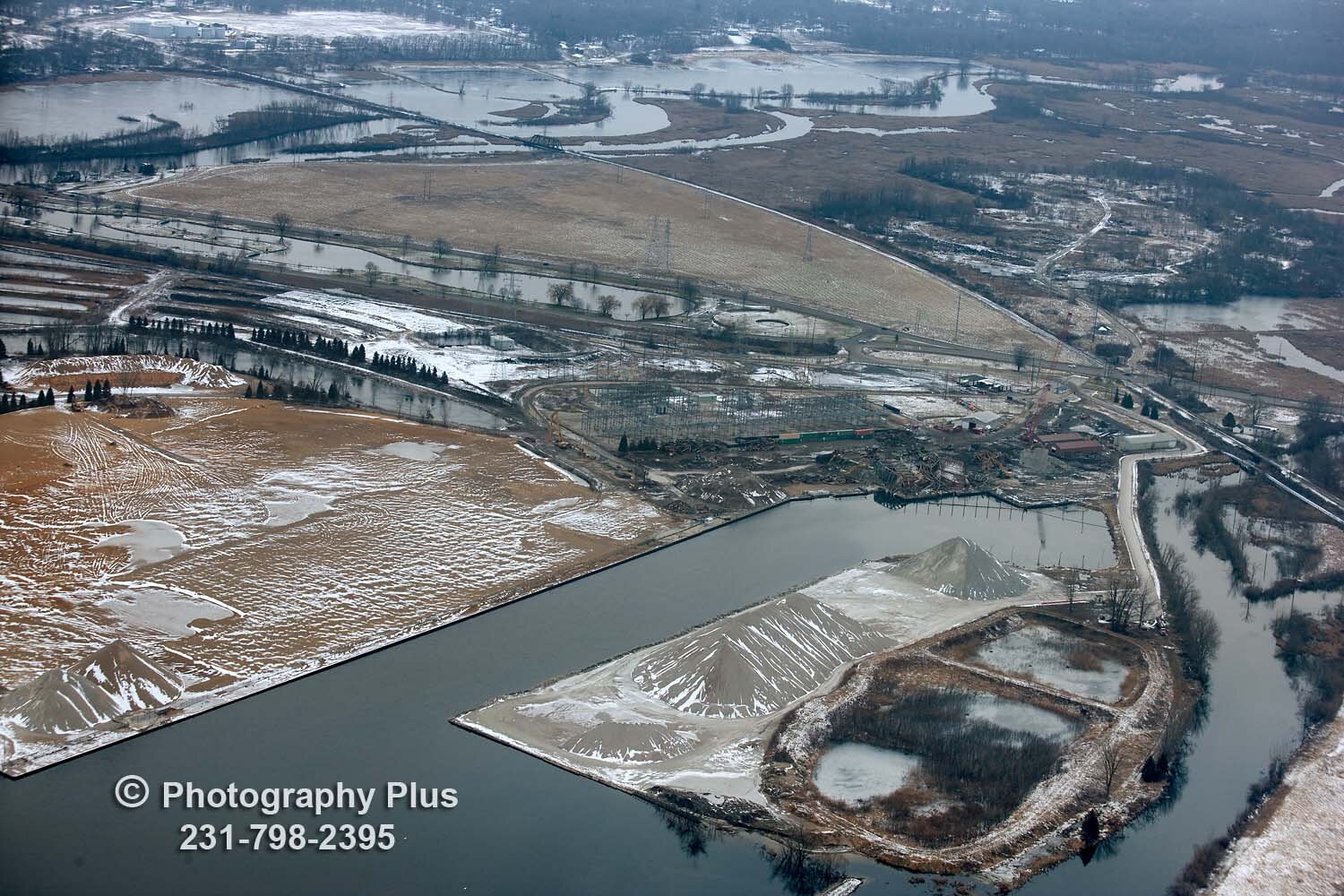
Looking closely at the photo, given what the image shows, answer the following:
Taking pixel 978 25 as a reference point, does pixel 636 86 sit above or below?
below

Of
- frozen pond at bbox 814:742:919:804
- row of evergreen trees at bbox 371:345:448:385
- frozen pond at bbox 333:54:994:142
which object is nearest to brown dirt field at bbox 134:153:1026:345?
row of evergreen trees at bbox 371:345:448:385

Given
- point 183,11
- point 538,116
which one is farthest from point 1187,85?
point 183,11

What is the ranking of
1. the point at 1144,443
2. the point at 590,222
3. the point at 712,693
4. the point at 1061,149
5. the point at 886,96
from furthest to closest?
the point at 886,96, the point at 1061,149, the point at 590,222, the point at 1144,443, the point at 712,693

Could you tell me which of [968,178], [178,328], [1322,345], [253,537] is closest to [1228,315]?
[1322,345]

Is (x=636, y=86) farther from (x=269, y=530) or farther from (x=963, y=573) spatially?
(x=963, y=573)

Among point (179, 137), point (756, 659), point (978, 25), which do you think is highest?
point (978, 25)

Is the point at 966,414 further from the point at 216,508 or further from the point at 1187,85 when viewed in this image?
the point at 1187,85

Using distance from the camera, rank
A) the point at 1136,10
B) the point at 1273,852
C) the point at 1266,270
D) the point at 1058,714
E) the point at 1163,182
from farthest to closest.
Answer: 1. the point at 1136,10
2. the point at 1163,182
3. the point at 1266,270
4. the point at 1058,714
5. the point at 1273,852
